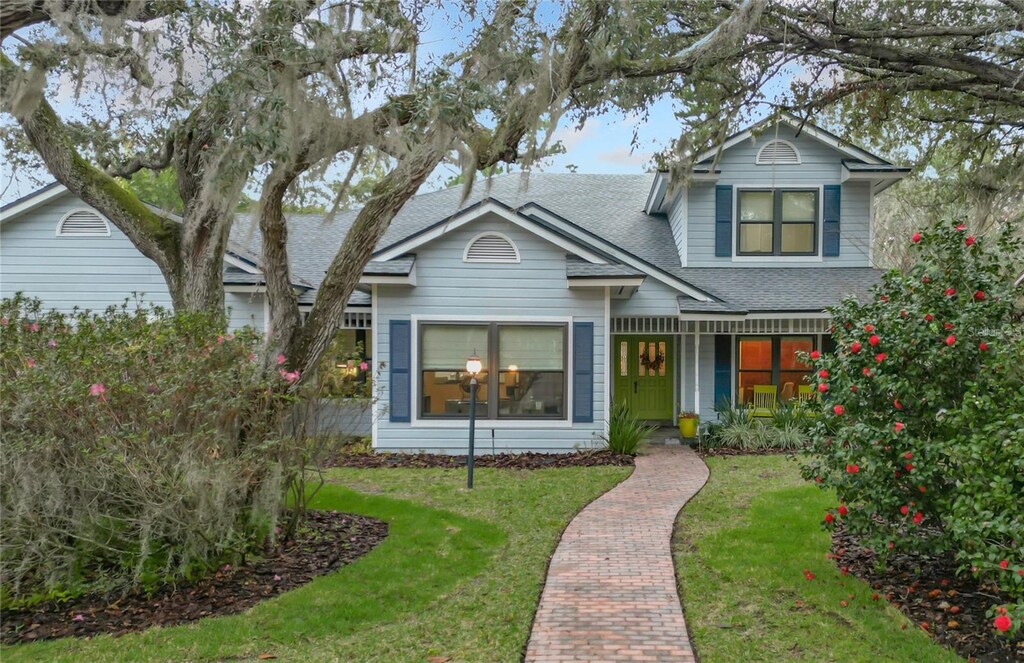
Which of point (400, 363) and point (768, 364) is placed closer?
point (400, 363)

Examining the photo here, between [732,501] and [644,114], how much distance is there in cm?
485

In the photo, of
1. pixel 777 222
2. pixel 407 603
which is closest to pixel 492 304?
pixel 777 222

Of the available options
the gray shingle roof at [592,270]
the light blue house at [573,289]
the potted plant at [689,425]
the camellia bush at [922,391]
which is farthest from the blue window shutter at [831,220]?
the camellia bush at [922,391]

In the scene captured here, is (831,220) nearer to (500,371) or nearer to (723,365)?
(723,365)

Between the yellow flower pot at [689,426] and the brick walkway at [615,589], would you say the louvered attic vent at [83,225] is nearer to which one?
the brick walkway at [615,589]

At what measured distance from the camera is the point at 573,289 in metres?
11.7

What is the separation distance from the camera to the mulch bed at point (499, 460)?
1102 cm

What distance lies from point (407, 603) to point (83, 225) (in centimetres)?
1079

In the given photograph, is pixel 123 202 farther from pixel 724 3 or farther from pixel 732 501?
pixel 732 501

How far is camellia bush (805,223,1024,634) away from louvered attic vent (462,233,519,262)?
6.69 metres

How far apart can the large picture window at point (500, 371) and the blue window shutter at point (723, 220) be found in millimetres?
4247

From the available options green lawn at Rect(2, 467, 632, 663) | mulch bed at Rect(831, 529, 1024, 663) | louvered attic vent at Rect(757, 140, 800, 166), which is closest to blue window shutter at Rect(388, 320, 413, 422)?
green lawn at Rect(2, 467, 632, 663)

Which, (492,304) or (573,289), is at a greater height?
(573,289)

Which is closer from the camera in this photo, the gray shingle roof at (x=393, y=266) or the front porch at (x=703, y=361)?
the gray shingle roof at (x=393, y=266)
